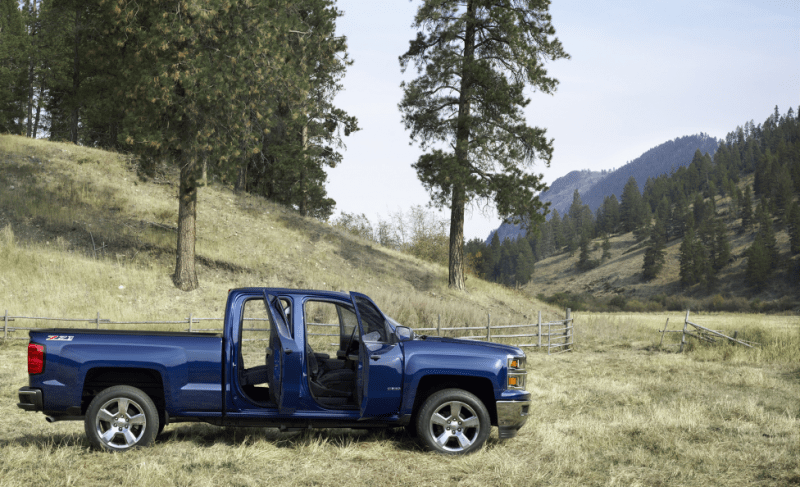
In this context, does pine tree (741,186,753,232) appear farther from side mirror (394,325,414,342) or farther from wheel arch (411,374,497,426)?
side mirror (394,325,414,342)

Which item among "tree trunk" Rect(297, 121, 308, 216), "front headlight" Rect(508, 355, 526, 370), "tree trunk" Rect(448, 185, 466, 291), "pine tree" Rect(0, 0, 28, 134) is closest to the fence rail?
"tree trunk" Rect(448, 185, 466, 291)

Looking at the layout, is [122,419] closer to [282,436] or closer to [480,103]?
[282,436]

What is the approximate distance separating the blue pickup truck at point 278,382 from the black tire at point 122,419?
11 millimetres

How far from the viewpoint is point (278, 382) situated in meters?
6.62

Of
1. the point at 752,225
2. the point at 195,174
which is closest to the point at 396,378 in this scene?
the point at 195,174

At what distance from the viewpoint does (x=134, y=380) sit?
684cm

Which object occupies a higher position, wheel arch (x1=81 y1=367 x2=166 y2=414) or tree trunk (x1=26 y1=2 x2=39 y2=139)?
tree trunk (x1=26 y1=2 x2=39 y2=139)

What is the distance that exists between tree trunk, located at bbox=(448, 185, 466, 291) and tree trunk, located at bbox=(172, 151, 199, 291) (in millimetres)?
11397

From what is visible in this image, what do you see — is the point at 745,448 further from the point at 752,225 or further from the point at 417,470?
the point at 752,225

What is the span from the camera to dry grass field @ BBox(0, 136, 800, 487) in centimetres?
604

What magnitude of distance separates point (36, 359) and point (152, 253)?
1865cm

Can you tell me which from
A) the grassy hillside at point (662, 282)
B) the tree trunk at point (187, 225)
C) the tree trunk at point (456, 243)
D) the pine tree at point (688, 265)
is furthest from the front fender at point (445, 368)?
the pine tree at point (688, 265)

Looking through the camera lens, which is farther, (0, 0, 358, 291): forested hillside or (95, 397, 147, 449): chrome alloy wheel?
(0, 0, 358, 291): forested hillside

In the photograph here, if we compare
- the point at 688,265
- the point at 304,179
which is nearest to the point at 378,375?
the point at 304,179
